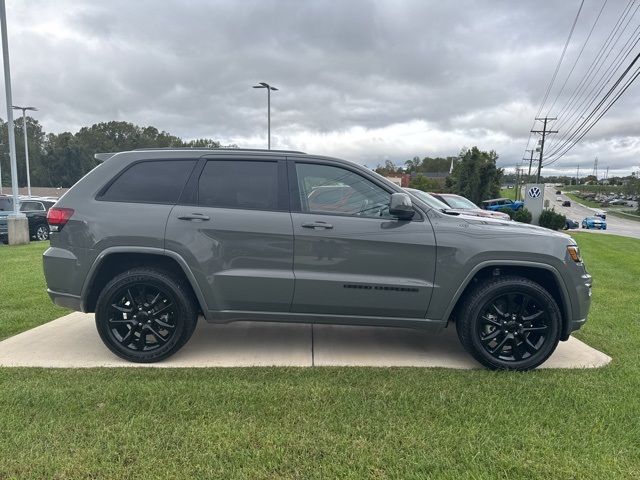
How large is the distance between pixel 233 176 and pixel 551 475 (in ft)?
10.3

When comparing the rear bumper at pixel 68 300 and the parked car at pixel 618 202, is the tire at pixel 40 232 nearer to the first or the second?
the rear bumper at pixel 68 300

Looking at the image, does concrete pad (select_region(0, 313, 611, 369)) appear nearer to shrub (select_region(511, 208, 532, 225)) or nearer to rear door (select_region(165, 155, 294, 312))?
rear door (select_region(165, 155, 294, 312))

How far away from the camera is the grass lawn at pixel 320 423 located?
2480mm

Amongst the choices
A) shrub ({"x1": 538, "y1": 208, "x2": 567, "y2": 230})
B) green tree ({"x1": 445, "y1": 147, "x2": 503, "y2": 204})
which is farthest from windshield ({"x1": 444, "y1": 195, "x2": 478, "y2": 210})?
green tree ({"x1": 445, "y1": 147, "x2": 503, "y2": 204})

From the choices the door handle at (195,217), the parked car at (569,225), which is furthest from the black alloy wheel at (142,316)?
the parked car at (569,225)

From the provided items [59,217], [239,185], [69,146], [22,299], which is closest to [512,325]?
[239,185]

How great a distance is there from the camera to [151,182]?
396cm

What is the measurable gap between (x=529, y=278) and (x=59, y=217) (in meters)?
4.09

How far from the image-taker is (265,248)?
147 inches

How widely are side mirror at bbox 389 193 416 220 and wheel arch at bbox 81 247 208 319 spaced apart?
1766 millimetres

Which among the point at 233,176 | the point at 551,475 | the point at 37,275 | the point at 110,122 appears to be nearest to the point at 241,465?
the point at 551,475

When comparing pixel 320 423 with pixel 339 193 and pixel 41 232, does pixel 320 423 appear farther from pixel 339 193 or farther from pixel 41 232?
pixel 41 232

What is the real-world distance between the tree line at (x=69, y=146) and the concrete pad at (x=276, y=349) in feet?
221

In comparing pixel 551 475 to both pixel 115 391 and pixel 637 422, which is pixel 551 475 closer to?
pixel 637 422
